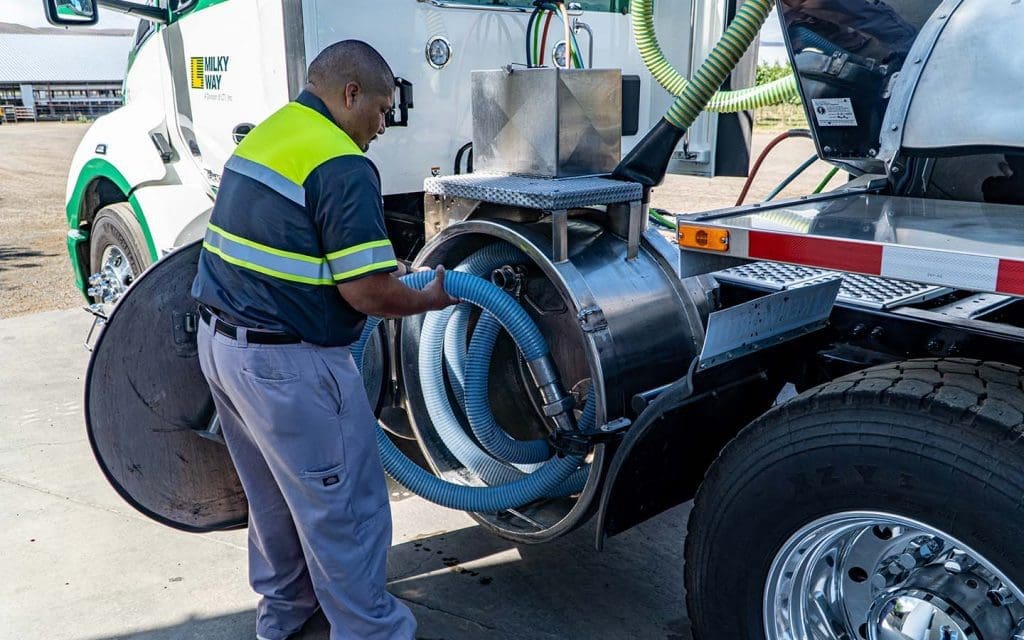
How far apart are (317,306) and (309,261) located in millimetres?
140

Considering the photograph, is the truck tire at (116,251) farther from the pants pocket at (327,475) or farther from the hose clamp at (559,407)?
the hose clamp at (559,407)

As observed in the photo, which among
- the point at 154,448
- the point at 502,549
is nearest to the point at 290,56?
the point at 154,448

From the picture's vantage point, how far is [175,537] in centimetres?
381

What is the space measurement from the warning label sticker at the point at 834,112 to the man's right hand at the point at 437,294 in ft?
3.97

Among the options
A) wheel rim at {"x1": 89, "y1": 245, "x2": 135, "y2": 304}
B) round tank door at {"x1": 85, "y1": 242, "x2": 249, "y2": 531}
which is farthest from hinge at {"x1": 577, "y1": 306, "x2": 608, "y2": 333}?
wheel rim at {"x1": 89, "y1": 245, "x2": 135, "y2": 304}

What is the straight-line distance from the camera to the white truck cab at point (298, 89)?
381 centimetres

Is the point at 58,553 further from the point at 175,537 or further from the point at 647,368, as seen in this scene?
the point at 647,368

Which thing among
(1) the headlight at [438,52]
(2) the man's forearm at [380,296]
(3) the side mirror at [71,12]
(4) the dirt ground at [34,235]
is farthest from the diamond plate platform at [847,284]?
(4) the dirt ground at [34,235]

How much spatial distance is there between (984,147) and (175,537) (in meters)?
3.27

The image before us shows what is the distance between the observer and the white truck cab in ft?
12.5

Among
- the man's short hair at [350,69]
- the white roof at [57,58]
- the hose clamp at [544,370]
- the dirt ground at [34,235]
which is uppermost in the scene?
the white roof at [57,58]

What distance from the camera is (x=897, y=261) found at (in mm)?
1942

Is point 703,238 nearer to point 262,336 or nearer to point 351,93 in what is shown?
point 351,93

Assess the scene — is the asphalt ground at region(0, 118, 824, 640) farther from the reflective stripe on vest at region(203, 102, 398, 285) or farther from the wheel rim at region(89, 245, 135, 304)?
the reflective stripe on vest at region(203, 102, 398, 285)
